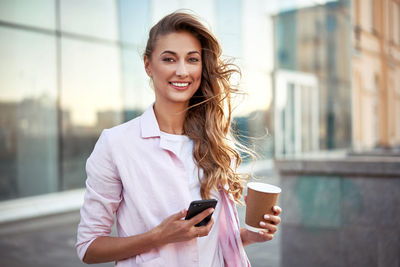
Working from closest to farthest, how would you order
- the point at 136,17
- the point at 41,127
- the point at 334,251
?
1. the point at 334,251
2. the point at 41,127
3. the point at 136,17

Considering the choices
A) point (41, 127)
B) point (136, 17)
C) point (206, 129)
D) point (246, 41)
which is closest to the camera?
point (206, 129)

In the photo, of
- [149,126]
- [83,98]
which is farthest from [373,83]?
[149,126]

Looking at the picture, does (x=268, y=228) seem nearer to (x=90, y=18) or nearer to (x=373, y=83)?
(x=90, y=18)

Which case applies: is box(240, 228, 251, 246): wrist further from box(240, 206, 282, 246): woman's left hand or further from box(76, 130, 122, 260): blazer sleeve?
box(76, 130, 122, 260): blazer sleeve

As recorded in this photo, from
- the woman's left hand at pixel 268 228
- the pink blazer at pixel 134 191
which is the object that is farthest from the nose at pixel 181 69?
the woman's left hand at pixel 268 228

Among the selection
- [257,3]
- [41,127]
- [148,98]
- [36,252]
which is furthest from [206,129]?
[257,3]

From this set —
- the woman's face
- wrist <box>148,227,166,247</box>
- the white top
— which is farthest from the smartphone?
the woman's face

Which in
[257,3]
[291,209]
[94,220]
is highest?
[257,3]

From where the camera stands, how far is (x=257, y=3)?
43.4 ft

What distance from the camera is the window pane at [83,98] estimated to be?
7918mm

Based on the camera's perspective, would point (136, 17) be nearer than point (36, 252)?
No

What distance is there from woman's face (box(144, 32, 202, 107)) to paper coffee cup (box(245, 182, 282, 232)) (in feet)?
1.50

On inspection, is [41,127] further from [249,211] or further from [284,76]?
[284,76]

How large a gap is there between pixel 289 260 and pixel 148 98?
20.5 feet
